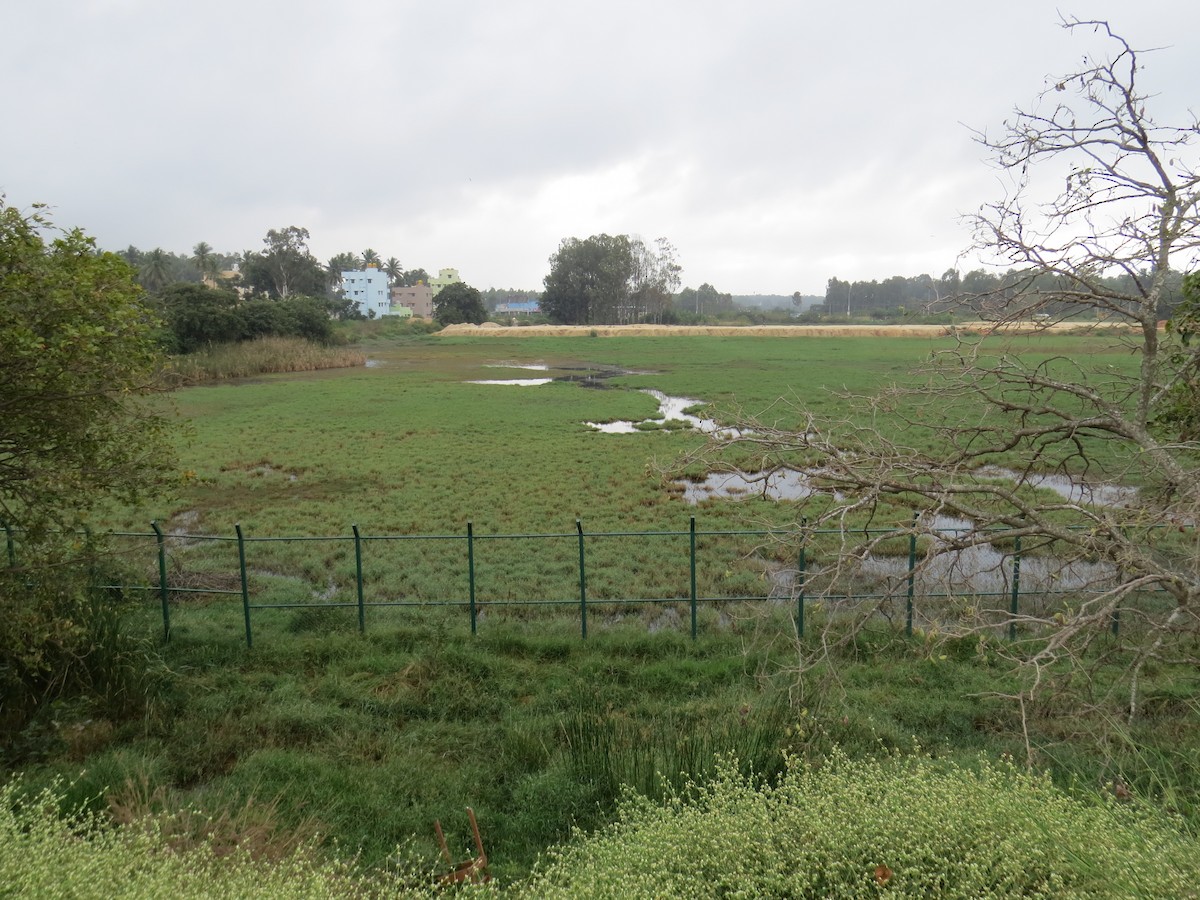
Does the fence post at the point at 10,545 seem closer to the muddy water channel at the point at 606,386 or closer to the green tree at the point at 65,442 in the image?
the green tree at the point at 65,442

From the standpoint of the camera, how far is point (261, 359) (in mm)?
47812

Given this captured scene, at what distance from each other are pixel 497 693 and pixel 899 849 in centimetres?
513

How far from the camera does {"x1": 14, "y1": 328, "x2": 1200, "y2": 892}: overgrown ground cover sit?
20.5 feet

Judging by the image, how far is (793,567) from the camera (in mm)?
12672

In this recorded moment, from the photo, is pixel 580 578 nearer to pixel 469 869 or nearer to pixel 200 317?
pixel 469 869

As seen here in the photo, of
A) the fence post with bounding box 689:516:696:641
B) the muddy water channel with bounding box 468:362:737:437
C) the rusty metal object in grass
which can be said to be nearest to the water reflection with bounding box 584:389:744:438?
the muddy water channel with bounding box 468:362:737:437

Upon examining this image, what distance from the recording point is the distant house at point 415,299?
144 m

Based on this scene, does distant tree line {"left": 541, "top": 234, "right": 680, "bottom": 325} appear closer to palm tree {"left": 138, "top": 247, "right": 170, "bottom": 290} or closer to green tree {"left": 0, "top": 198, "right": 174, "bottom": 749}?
palm tree {"left": 138, "top": 247, "right": 170, "bottom": 290}

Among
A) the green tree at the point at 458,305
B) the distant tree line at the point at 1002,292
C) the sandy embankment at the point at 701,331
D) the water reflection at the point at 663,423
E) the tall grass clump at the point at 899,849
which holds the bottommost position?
the water reflection at the point at 663,423

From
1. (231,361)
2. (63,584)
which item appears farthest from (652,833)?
(231,361)

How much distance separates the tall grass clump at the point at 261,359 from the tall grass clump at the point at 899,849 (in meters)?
41.0

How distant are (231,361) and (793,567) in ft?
136

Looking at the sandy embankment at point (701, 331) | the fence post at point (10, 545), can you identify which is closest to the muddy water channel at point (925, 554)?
the fence post at point (10, 545)

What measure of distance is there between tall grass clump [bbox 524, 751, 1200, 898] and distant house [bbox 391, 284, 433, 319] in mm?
143464
